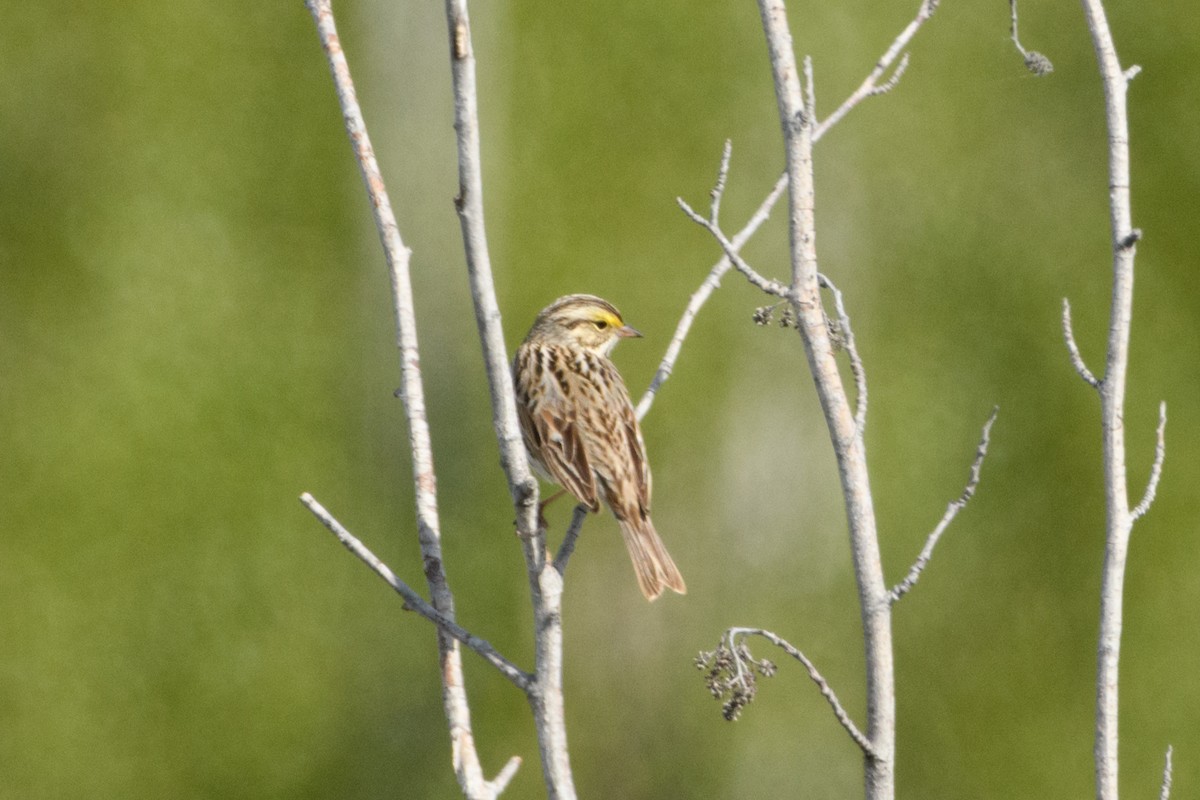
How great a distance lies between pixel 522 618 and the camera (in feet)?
18.9

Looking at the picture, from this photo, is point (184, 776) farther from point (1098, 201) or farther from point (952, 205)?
point (1098, 201)

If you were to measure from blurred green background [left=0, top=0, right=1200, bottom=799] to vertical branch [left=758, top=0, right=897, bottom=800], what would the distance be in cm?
317

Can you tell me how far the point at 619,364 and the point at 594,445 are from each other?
5.62ft

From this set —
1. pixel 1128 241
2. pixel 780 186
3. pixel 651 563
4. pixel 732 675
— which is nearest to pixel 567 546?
pixel 732 675

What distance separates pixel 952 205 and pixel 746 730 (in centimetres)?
241

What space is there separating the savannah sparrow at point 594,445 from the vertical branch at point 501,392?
1262 millimetres

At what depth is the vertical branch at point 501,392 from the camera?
213 centimetres

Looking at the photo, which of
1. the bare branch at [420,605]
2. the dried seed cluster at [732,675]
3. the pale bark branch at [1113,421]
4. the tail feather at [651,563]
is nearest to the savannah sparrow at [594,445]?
the tail feather at [651,563]

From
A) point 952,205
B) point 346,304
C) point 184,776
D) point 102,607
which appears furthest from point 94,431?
point 952,205

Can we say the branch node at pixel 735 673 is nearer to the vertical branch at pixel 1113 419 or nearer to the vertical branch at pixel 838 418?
the vertical branch at pixel 838 418

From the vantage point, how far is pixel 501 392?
2158 millimetres

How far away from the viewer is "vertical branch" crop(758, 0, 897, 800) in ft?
7.32

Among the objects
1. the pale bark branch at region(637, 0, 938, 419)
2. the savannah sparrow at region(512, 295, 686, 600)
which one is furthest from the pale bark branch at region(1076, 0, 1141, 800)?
the savannah sparrow at region(512, 295, 686, 600)

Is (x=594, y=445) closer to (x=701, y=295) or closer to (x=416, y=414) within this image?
(x=701, y=295)
